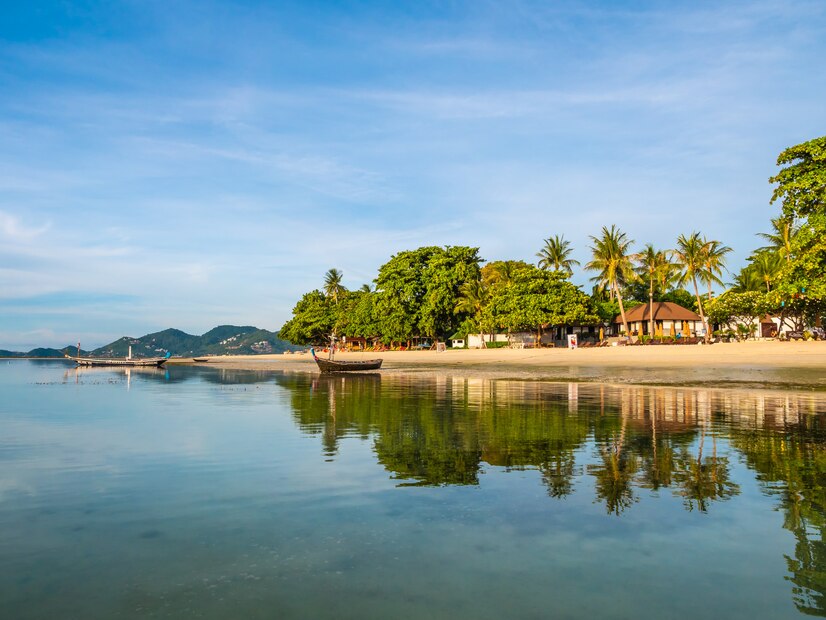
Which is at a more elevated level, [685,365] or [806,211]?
[806,211]

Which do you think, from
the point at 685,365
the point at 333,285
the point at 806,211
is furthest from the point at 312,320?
the point at 806,211

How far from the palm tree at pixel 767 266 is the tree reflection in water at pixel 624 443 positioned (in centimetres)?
5573

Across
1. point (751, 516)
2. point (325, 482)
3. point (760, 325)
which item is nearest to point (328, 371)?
point (325, 482)

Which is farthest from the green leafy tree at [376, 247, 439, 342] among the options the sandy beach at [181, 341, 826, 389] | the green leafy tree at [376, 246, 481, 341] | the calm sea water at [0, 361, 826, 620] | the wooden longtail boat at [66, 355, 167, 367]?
the calm sea water at [0, 361, 826, 620]

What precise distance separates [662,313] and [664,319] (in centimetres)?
99

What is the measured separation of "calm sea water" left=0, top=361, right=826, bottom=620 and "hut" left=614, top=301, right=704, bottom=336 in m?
69.8

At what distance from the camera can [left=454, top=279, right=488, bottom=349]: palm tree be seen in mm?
81500

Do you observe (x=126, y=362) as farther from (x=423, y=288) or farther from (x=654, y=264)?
(x=654, y=264)

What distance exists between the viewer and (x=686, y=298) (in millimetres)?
96562

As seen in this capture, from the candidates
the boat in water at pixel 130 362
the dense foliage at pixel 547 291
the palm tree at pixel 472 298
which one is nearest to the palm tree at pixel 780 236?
the dense foliage at pixel 547 291

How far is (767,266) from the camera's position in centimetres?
7325

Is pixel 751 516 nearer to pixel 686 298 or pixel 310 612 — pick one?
pixel 310 612

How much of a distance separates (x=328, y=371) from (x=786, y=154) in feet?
113

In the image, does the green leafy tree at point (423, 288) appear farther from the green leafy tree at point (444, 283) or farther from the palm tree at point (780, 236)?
the palm tree at point (780, 236)
